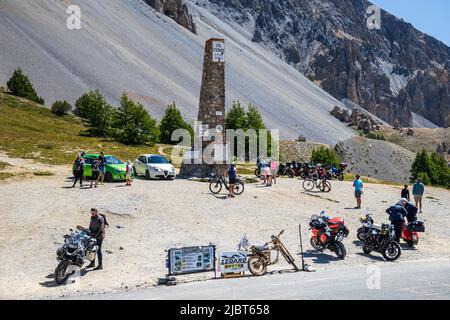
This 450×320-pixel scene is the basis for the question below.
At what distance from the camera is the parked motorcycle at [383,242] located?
1625 cm

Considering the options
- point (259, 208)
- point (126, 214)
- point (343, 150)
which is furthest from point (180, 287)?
point (343, 150)

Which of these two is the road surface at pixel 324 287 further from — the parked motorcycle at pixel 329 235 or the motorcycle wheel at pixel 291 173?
the motorcycle wheel at pixel 291 173

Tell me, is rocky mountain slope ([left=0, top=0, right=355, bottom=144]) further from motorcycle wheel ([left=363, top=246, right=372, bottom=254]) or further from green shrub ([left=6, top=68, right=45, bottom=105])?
motorcycle wheel ([left=363, top=246, right=372, bottom=254])

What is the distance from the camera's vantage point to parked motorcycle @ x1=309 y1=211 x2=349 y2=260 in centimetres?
1619

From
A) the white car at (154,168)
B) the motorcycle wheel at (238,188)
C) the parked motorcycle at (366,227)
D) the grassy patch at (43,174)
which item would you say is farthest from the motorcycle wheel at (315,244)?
the grassy patch at (43,174)

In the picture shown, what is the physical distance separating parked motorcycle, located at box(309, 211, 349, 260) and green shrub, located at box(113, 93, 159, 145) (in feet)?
138

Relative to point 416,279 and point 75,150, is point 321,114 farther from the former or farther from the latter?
point 416,279

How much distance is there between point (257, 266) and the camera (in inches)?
551

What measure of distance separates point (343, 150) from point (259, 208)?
5282 centimetres

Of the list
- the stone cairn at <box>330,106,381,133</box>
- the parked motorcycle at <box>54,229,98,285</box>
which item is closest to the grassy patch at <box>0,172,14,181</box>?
the parked motorcycle at <box>54,229,98,285</box>

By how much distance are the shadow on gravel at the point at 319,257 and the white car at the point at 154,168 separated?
14.2 meters

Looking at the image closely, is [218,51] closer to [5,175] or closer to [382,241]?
[5,175]

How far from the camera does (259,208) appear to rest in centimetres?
2334

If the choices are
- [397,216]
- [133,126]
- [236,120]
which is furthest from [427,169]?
[397,216]
